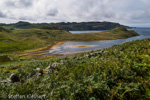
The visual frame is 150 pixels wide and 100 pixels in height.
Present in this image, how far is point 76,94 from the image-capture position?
6.39 metres

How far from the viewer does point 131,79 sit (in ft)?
23.6

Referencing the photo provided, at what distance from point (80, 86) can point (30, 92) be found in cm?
421

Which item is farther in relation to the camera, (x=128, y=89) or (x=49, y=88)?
(x=49, y=88)

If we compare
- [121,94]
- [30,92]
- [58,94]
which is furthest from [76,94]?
[30,92]

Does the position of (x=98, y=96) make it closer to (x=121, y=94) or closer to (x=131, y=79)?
(x=121, y=94)

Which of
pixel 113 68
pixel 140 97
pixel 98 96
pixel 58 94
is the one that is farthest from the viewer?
pixel 113 68

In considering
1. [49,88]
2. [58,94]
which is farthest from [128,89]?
[49,88]

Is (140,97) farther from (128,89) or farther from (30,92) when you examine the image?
(30,92)

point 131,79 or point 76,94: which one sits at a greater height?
point 131,79

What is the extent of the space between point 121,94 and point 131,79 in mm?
1810

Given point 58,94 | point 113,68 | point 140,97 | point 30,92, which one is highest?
point 113,68

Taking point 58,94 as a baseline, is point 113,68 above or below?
above

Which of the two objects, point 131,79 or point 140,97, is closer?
point 140,97

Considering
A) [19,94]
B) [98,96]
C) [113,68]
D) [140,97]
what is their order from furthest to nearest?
[113,68]
[19,94]
[98,96]
[140,97]
